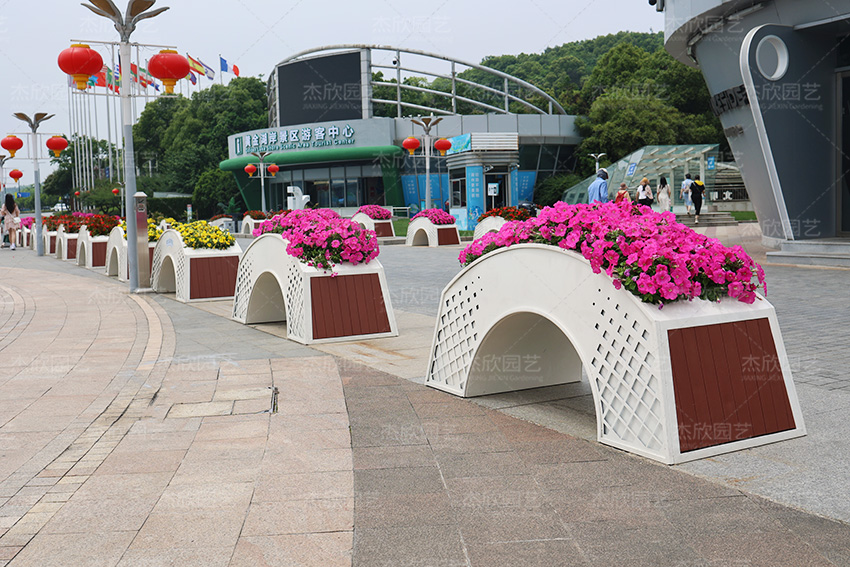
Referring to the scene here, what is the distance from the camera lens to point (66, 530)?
3.52 m

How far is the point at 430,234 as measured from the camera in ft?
88.2

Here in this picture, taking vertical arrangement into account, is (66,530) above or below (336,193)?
below

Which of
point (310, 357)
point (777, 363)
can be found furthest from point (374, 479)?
point (310, 357)

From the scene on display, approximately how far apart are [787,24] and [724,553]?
49.3 ft

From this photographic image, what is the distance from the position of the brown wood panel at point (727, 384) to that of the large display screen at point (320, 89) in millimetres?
51250

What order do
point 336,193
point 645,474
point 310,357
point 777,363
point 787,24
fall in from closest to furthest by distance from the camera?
1. point 645,474
2. point 777,363
3. point 310,357
4. point 787,24
5. point 336,193

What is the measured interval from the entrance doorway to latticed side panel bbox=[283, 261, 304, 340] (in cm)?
2453

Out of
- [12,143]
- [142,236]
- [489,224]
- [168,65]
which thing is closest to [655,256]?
[168,65]

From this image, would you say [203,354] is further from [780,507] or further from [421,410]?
[780,507]

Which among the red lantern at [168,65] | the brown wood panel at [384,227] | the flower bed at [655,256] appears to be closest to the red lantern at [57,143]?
the brown wood panel at [384,227]

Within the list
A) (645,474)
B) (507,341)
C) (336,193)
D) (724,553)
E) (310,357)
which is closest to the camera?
(724,553)

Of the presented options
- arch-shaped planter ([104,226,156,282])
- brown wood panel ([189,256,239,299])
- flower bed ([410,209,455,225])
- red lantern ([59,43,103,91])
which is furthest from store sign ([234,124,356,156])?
brown wood panel ([189,256,239,299])

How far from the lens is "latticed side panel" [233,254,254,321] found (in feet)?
32.9

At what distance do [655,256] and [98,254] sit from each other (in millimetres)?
19199
